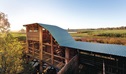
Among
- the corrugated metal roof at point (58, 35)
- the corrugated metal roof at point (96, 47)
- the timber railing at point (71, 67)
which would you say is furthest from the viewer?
the corrugated metal roof at point (58, 35)

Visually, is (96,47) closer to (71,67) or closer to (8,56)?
(71,67)

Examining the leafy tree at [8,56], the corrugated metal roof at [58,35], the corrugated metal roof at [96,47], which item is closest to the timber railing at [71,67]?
the corrugated metal roof at [96,47]

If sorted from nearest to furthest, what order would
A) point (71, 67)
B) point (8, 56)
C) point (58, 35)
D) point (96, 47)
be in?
point (71, 67) → point (96, 47) → point (8, 56) → point (58, 35)

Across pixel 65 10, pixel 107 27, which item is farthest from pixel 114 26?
pixel 65 10

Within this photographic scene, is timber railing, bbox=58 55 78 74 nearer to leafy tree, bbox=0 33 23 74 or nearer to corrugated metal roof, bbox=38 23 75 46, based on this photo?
corrugated metal roof, bbox=38 23 75 46

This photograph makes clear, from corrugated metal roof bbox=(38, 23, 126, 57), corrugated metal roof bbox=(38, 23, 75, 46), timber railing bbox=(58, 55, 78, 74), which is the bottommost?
timber railing bbox=(58, 55, 78, 74)

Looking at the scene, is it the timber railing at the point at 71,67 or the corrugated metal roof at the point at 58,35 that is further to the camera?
the corrugated metal roof at the point at 58,35

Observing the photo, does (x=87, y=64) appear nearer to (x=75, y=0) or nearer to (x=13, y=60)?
(x=13, y=60)

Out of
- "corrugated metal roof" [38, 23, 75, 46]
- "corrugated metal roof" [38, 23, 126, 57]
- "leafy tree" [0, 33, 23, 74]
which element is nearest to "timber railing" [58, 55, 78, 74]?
"corrugated metal roof" [38, 23, 126, 57]

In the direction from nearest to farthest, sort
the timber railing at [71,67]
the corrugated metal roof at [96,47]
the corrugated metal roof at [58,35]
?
1. the corrugated metal roof at [96,47]
2. the timber railing at [71,67]
3. the corrugated metal roof at [58,35]

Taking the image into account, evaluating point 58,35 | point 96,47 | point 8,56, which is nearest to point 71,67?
point 96,47

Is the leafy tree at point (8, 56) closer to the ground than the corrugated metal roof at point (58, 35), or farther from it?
closer to the ground

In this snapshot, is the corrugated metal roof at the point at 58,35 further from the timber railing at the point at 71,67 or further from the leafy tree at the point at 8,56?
the leafy tree at the point at 8,56
